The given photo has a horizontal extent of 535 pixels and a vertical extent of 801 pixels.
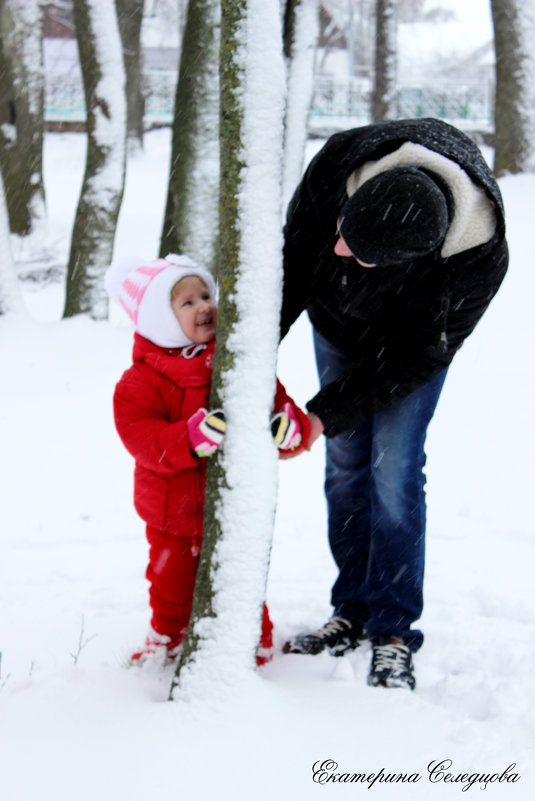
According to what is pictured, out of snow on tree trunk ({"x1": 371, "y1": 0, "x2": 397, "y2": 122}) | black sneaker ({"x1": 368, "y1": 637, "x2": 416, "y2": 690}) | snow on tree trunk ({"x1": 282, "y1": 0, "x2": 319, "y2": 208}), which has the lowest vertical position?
black sneaker ({"x1": 368, "y1": 637, "x2": 416, "y2": 690})

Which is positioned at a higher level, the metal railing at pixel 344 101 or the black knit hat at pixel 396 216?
the metal railing at pixel 344 101

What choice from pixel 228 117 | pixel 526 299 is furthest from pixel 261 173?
pixel 526 299

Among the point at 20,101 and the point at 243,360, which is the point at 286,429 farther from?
the point at 20,101

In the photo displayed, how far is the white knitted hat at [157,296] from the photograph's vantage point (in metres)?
2.50

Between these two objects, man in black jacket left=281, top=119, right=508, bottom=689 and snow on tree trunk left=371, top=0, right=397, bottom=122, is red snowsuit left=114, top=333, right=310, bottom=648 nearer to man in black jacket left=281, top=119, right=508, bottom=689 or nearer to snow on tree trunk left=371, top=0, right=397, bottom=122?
man in black jacket left=281, top=119, right=508, bottom=689

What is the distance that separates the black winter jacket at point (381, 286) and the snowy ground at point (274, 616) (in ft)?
3.13

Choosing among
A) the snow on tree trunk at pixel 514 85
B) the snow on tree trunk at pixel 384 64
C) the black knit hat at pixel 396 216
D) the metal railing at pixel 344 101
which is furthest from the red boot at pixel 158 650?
the metal railing at pixel 344 101

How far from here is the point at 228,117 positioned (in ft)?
6.85

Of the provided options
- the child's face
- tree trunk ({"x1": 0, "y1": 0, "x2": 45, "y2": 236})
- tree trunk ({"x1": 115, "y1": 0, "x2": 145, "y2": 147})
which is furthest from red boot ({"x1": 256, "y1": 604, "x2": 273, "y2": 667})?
tree trunk ({"x1": 115, "y1": 0, "x2": 145, "y2": 147})

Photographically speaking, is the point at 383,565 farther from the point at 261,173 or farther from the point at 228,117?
the point at 228,117

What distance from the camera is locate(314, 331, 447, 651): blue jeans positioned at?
2592 mm

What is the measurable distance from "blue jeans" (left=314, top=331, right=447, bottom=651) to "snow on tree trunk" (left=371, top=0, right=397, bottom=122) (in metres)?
12.3

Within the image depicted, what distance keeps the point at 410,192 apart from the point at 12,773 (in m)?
1.80

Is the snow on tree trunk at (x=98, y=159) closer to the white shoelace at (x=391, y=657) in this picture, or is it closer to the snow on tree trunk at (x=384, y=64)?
the white shoelace at (x=391, y=657)
